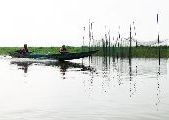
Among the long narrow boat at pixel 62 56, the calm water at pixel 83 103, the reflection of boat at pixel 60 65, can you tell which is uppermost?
the long narrow boat at pixel 62 56

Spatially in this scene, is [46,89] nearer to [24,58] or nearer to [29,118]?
[29,118]

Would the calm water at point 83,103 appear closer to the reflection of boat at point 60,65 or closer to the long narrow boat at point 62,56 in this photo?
the reflection of boat at point 60,65

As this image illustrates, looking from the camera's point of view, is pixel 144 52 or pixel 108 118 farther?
pixel 144 52

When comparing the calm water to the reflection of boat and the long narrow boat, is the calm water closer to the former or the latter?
the reflection of boat

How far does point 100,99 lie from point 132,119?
3791 mm

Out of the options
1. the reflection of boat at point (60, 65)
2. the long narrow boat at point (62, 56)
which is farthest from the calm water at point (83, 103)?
the long narrow boat at point (62, 56)

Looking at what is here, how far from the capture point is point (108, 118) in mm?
10711

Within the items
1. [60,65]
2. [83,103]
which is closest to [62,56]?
[60,65]

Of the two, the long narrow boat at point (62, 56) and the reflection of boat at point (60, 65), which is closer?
the reflection of boat at point (60, 65)

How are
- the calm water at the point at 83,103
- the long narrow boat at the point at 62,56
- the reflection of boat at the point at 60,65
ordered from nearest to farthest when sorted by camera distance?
the calm water at the point at 83,103
the reflection of boat at the point at 60,65
the long narrow boat at the point at 62,56

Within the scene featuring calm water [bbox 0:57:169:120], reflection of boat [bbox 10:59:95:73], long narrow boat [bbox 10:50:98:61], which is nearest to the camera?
calm water [bbox 0:57:169:120]

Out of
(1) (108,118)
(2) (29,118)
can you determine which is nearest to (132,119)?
(1) (108,118)

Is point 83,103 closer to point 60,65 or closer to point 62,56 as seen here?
point 60,65

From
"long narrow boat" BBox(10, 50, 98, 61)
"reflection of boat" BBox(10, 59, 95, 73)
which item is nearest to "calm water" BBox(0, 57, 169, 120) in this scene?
"reflection of boat" BBox(10, 59, 95, 73)
